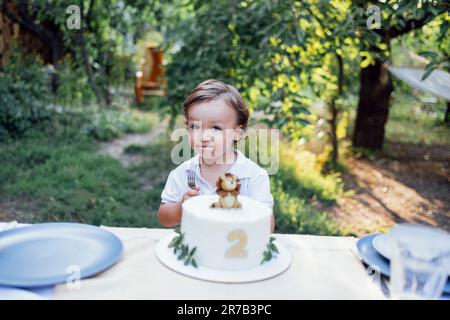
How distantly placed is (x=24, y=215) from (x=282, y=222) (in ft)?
6.78

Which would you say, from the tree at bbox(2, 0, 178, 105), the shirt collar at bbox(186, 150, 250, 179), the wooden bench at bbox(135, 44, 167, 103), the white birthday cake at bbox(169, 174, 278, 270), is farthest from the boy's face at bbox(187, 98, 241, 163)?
the wooden bench at bbox(135, 44, 167, 103)

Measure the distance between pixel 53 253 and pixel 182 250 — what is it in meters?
0.32

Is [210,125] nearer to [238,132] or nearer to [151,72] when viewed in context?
[238,132]

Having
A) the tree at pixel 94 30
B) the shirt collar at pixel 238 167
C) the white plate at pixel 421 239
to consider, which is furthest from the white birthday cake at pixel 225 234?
the tree at pixel 94 30

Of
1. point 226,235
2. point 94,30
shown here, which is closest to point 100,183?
point 226,235

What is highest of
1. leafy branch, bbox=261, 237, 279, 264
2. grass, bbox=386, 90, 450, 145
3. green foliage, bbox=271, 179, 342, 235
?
leafy branch, bbox=261, 237, 279, 264

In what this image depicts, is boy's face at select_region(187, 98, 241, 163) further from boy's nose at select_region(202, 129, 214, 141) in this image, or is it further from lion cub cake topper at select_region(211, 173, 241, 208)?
Answer: lion cub cake topper at select_region(211, 173, 241, 208)

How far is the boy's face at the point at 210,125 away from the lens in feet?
→ 4.81

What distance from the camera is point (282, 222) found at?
372cm

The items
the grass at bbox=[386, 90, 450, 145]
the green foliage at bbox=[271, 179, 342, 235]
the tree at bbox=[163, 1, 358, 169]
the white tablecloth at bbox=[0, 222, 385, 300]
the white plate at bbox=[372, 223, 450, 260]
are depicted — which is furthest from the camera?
the grass at bbox=[386, 90, 450, 145]

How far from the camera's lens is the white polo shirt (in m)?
1.69

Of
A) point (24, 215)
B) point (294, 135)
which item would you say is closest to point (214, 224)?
point (294, 135)

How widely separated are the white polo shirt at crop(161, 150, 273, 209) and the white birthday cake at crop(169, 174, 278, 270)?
1.76ft

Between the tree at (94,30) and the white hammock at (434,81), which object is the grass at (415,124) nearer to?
the white hammock at (434,81)
